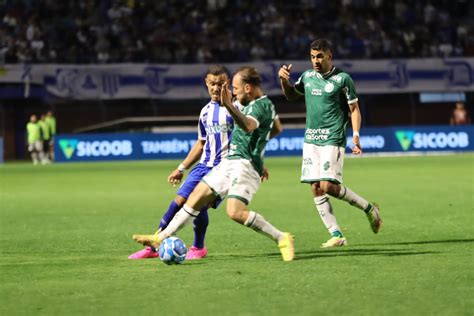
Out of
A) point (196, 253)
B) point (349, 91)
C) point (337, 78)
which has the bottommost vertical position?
point (196, 253)

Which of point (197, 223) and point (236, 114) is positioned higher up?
point (236, 114)

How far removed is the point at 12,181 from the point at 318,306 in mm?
19997

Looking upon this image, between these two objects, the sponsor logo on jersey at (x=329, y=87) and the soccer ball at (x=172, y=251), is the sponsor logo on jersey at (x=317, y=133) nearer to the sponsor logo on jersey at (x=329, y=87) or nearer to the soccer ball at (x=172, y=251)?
the sponsor logo on jersey at (x=329, y=87)

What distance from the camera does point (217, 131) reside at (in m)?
10.5

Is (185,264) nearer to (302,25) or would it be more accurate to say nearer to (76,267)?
(76,267)

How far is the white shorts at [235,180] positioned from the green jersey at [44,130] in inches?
1161

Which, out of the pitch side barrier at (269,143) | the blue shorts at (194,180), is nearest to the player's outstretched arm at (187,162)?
the blue shorts at (194,180)

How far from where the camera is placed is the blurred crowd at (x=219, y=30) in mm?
39031

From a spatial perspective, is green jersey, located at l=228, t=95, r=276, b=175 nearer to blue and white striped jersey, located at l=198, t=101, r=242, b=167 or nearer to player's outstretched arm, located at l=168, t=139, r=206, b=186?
blue and white striped jersey, located at l=198, t=101, r=242, b=167

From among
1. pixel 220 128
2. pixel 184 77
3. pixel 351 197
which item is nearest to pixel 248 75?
pixel 220 128

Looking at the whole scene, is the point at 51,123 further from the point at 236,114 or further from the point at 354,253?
the point at 236,114

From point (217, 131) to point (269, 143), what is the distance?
2758 centimetres

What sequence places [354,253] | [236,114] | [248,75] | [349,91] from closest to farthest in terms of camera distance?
1. [236,114]
2. [248,75]
3. [354,253]
4. [349,91]

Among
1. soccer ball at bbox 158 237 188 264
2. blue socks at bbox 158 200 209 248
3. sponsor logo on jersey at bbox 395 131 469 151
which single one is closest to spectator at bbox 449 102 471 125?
sponsor logo on jersey at bbox 395 131 469 151
